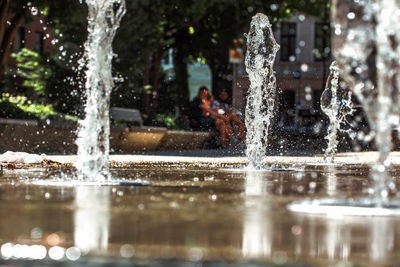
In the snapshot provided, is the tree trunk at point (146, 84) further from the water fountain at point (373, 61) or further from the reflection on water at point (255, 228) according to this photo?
the water fountain at point (373, 61)

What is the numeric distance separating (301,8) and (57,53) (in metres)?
13.3

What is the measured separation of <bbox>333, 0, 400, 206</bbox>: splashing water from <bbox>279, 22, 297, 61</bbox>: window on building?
169ft

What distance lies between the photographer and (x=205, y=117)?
2494cm

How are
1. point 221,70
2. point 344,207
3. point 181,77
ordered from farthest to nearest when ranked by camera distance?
point 221,70
point 181,77
point 344,207

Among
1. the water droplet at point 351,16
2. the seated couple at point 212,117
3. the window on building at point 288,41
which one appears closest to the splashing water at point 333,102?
the seated couple at point 212,117

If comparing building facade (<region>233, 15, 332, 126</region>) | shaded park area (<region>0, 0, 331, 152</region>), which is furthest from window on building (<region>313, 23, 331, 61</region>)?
shaded park area (<region>0, 0, 331, 152</region>)

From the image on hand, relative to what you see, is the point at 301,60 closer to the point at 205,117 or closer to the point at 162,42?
the point at 162,42

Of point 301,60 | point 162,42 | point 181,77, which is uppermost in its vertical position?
point 301,60

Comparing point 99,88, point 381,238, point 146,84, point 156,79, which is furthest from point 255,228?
point 156,79

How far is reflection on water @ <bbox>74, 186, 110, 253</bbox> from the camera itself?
3381 millimetres

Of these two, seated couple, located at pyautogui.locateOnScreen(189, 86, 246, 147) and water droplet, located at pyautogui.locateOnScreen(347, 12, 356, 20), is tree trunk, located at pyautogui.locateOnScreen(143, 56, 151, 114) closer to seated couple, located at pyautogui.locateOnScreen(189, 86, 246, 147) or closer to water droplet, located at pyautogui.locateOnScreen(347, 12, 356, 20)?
seated couple, located at pyautogui.locateOnScreen(189, 86, 246, 147)

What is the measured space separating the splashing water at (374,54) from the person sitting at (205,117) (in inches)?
727

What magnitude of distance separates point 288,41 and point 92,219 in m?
53.3

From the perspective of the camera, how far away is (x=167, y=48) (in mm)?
31875
